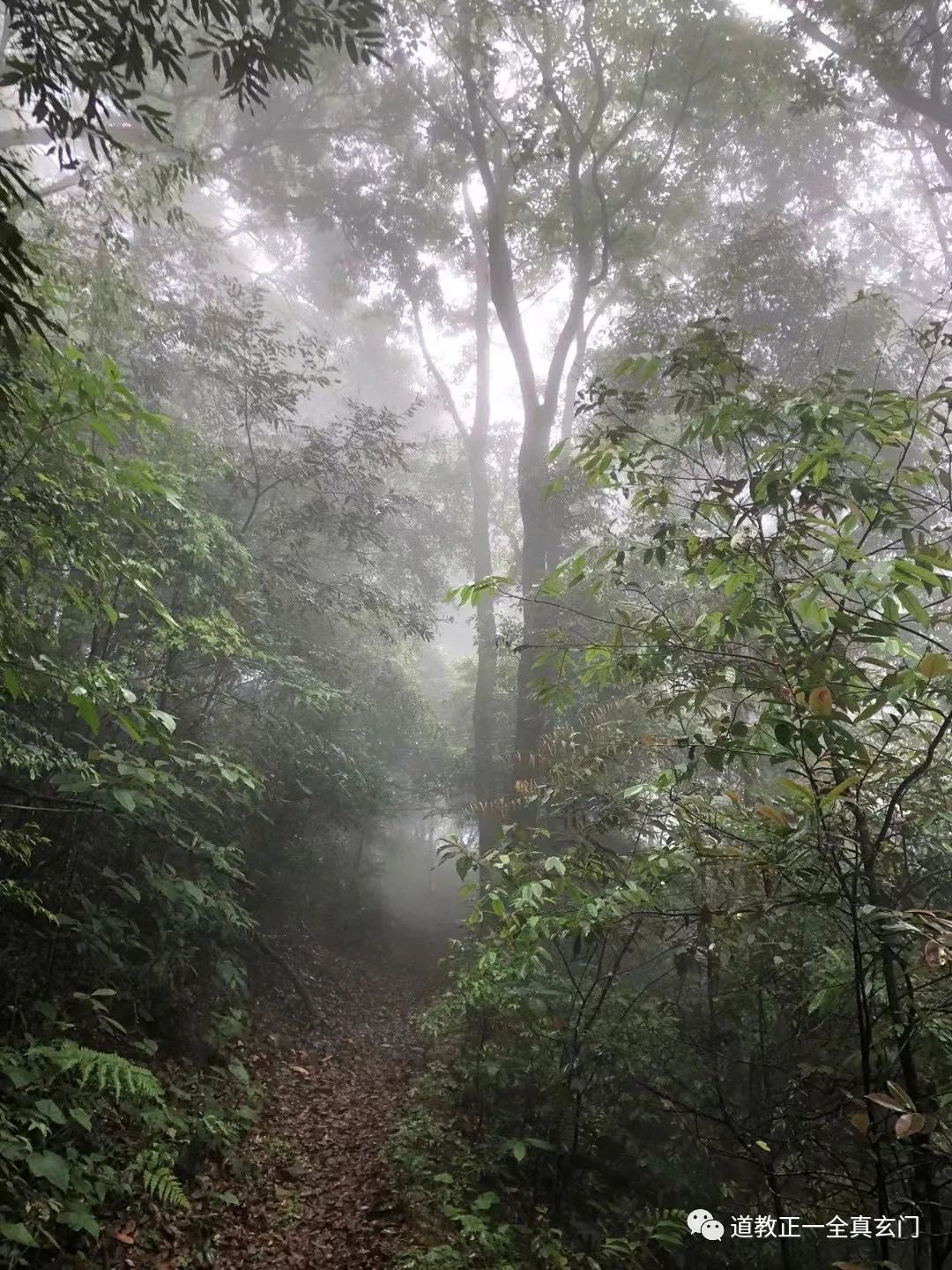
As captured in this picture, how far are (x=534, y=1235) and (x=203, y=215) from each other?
2874 centimetres

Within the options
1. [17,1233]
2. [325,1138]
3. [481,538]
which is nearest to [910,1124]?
[17,1233]

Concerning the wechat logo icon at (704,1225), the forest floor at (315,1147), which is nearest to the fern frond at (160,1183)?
the forest floor at (315,1147)

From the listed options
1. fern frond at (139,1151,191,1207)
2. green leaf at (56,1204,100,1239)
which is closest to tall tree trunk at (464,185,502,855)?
fern frond at (139,1151,191,1207)

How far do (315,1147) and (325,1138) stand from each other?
18cm

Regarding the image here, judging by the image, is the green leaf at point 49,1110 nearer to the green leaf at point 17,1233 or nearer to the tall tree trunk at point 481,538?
the green leaf at point 17,1233

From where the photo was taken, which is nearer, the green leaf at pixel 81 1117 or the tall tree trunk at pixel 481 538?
the green leaf at pixel 81 1117

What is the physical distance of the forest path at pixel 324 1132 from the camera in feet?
12.0

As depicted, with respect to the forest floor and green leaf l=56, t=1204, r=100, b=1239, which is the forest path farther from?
green leaf l=56, t=1204, r=100, b=1239

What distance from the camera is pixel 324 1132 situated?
497cm

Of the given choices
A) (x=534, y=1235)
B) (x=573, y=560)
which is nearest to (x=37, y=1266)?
(x=534, y=1235)

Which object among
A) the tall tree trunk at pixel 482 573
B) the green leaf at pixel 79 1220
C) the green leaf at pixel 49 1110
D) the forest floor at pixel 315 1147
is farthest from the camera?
the tall tree trunk at pixel 482 573

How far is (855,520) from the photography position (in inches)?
86.9

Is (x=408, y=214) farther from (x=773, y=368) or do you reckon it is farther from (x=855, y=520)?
(x=855, y=520)

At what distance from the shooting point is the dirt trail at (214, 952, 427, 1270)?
12.0 ft
